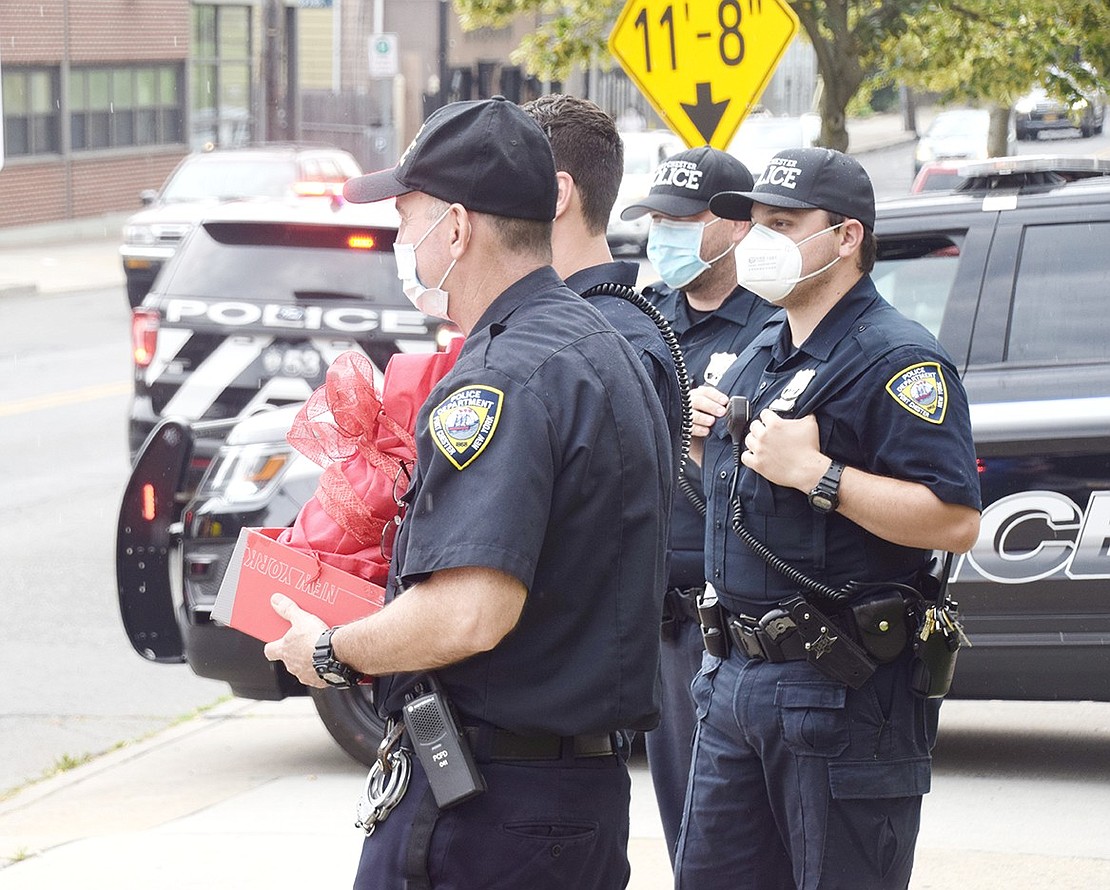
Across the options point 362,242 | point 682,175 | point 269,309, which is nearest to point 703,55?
point 362,242

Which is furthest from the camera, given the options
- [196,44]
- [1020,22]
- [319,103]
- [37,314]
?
[319,103]

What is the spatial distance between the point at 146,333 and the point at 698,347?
504 centimetres

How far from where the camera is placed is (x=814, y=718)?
331 centimetres

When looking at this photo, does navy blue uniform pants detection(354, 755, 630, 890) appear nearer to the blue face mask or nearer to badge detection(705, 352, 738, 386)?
badge detection(705, 352, 738, 386)

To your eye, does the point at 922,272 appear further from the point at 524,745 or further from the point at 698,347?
the point at 524,745

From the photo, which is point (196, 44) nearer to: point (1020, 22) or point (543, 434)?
point (1020, 22)

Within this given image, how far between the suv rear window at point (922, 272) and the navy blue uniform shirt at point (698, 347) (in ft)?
4.26

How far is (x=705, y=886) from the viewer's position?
3471 mm

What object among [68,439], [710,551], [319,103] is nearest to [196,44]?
[319,103]

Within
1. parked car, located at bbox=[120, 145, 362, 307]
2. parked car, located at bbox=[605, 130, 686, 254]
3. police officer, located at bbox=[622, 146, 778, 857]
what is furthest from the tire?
parked car, located at bbox=[605, 130, 686, 254]

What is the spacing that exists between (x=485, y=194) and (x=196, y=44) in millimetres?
34799

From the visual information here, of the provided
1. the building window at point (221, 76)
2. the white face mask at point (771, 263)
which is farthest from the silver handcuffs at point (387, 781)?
the building window at point (221, 76)

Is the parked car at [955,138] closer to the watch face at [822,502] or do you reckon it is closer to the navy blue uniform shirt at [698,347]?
the navy blue uniform shirt at [698,347]

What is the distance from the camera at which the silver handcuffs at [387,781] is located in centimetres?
258
